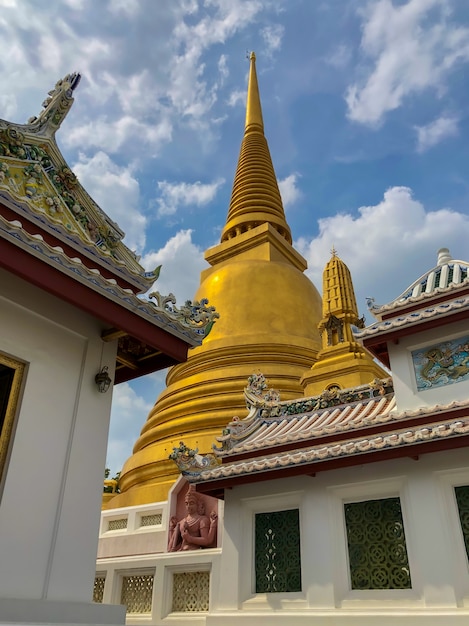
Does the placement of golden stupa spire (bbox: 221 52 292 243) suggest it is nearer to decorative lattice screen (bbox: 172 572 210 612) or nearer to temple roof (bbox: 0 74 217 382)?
decorative lattice screen (bbox: 172 572 210 612)

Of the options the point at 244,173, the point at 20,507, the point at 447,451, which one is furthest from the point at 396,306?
the point at 244,173

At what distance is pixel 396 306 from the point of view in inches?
340

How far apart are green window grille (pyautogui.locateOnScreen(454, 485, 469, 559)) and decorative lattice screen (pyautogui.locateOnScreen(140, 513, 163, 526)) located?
5.77 metres

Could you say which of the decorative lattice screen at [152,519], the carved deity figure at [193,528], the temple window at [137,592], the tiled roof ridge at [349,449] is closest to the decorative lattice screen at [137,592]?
the temple window at [137,592]

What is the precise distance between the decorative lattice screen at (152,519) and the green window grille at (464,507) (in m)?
5.77

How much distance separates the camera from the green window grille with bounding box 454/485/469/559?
6359 millimetres

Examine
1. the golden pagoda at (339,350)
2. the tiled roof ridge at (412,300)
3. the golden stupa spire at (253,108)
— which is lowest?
the tiled roof ridge at (412,300)

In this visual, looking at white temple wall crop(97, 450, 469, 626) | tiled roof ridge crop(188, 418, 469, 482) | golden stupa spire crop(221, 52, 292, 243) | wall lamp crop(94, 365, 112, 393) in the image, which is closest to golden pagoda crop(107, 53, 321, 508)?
golden stupa spire crop(221, 52, 292, 243)

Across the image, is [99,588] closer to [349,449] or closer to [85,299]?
[349,449]

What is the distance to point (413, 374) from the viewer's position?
809cm

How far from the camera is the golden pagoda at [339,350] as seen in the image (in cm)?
1416

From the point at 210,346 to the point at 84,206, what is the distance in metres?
10.9

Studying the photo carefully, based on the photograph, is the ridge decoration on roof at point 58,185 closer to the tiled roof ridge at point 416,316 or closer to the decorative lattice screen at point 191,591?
the tiled roof ridge at point 416,316

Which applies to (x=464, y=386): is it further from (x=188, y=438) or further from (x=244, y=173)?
(x=244, y=173)
